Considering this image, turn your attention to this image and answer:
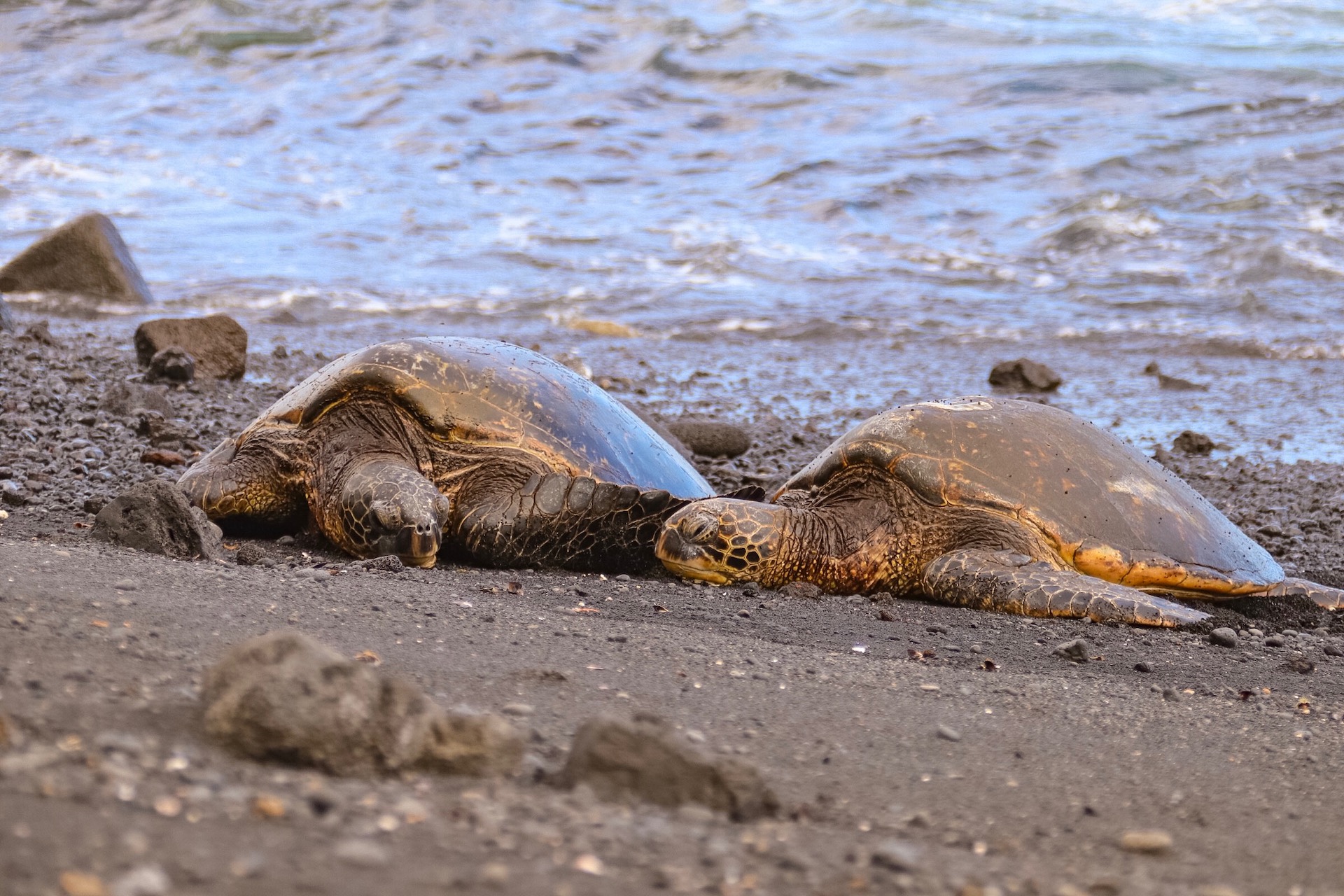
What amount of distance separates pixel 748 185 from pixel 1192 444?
12024 millimetres

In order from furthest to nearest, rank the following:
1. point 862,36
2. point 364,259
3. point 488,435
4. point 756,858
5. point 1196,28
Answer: point 1196,28, point 862,36, point 364,259, point 488,435, point 756,858

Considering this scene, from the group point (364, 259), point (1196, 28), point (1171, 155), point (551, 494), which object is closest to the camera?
point (551, 494)

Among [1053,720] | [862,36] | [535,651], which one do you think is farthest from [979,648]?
[862,36]

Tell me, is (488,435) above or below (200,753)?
below

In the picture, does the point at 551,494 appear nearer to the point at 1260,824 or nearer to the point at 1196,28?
the point at 1260,824

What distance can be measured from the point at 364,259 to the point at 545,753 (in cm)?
1298

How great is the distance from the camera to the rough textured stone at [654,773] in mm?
1858

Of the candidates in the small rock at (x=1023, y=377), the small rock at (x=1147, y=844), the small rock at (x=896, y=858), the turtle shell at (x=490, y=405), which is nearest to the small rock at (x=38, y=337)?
the turtle shell at (x=490, y=405)

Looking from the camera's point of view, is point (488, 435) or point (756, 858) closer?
point (756, 858)

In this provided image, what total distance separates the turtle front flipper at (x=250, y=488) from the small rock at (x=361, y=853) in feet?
10.2

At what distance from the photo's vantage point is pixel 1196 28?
100 ft

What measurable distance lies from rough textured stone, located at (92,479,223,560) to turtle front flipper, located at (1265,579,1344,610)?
3719 mm

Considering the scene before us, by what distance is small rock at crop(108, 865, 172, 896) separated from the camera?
1.34 m

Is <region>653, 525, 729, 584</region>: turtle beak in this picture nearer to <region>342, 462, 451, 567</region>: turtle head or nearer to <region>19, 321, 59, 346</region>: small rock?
<region>342, 462, 451, 567</region>: turtle head
